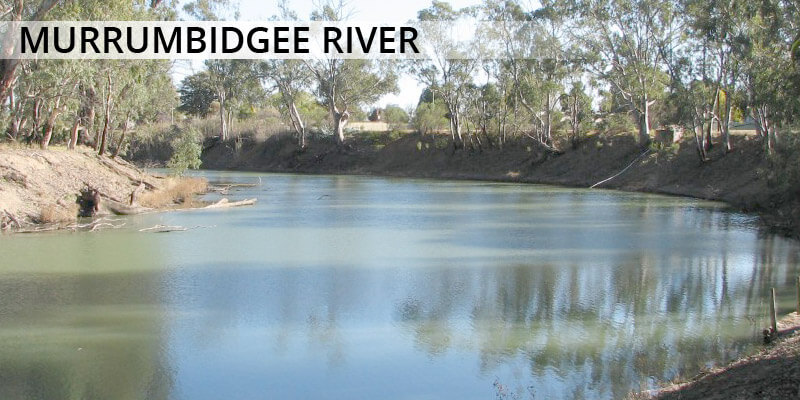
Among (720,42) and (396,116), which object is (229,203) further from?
(396,116)

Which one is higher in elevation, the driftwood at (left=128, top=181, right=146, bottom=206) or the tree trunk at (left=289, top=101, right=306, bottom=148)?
the tree trunk at (left=289, top=101, right=306, bottom=148)

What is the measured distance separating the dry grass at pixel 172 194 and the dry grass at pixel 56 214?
3446mm

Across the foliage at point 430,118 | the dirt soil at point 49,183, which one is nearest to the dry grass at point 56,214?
the dirt soil at point 49,183

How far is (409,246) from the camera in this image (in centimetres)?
1716

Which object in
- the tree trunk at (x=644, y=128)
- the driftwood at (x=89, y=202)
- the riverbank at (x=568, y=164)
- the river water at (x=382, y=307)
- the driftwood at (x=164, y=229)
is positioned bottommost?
the river water at (x=382, y=307)

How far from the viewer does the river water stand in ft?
26.3

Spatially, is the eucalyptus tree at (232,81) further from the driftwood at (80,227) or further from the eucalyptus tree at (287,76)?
the driftwood at (80,227)

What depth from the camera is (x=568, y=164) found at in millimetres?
39156

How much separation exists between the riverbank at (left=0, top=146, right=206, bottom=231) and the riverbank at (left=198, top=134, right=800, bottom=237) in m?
18.5

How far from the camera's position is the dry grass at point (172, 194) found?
24500 mm

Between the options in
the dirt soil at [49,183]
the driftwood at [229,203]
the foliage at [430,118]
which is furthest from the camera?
the foliage at [430,118]

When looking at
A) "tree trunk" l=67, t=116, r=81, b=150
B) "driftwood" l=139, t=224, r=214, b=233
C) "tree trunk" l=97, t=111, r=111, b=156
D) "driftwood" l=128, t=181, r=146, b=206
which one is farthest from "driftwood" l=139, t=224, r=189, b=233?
"tree trunk" l=67, t=116, r=81, b=150

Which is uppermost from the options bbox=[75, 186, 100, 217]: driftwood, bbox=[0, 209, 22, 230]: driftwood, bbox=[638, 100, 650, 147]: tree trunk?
bbox=[638, 100, 650, 147]: tree trunk

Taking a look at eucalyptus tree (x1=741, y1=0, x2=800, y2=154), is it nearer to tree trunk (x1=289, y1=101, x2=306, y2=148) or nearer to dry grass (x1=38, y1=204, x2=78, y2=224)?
dry grass (x1=38, y1=204, x2=78, y2=224)
